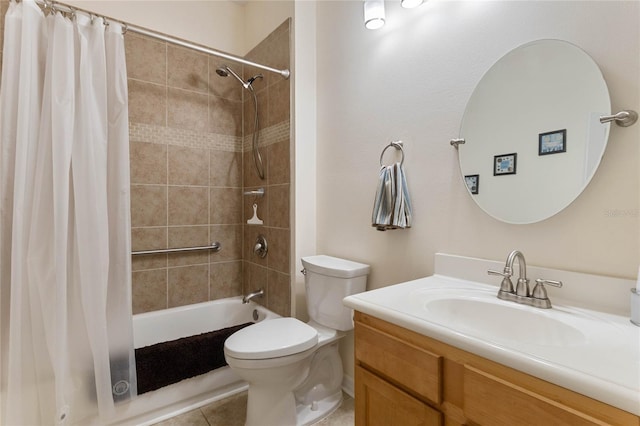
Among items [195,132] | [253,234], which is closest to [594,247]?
[253,234]

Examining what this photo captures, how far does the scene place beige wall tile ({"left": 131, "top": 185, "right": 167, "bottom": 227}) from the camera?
2078 millimetres

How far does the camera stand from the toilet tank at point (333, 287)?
1573mm

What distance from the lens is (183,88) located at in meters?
2.24

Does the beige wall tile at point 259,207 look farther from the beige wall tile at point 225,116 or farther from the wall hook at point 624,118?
the wall hook at point 624,118

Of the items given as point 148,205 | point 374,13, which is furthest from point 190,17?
point 374,13

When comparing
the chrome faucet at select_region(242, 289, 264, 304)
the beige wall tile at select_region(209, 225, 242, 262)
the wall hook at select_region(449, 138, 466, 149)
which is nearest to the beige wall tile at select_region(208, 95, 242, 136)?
the beige wall tile at select_region(209, 225, 242, 262)

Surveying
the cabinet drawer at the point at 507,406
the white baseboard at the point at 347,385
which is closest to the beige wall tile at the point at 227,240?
the white baseboard at the point at 347,385

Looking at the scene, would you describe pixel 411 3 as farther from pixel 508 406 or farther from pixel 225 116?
pixel 225 116

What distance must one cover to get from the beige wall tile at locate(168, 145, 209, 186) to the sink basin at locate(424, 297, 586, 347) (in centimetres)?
192

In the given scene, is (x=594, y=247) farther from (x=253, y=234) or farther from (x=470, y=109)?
(x=253, y=234)

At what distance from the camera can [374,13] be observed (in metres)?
1.47

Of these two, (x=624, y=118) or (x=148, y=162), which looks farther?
(x=148, y=162)

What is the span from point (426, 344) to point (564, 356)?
30cm

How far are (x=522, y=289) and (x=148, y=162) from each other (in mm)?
2248
